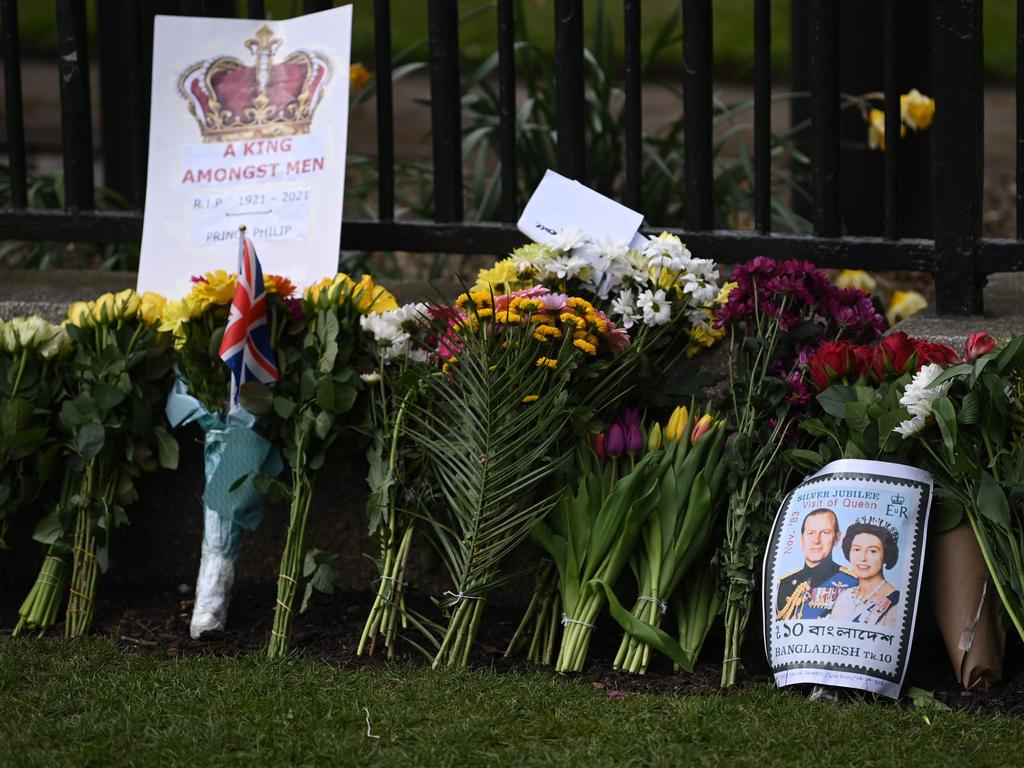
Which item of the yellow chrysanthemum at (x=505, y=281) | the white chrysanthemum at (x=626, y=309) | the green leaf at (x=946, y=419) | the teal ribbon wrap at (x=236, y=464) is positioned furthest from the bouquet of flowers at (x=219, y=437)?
the green leaf at (x=946, y=419)

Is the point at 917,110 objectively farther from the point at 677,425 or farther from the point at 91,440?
the point at 91,440

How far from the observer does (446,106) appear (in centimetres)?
337

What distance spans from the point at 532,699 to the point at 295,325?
37.1 inches

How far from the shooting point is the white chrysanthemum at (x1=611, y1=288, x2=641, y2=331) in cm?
281

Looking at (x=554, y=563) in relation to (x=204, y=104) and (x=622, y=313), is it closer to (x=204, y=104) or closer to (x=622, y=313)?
(x=622, y=313)

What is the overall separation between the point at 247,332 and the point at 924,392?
126 centimetres

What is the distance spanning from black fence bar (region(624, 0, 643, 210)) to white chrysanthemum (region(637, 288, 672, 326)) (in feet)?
1.69

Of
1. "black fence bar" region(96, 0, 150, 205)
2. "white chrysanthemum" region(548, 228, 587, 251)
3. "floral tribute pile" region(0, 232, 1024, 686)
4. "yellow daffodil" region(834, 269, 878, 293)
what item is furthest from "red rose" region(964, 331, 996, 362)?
"black fence bar" region(96, 0, 150, 205)

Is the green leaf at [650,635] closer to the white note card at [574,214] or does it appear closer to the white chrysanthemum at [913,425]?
the white chrysanthemum at [913,425]

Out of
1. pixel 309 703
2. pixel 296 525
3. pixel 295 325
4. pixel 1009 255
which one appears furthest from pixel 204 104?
pixel 1009 255

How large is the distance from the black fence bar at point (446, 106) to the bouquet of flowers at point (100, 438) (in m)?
0.80

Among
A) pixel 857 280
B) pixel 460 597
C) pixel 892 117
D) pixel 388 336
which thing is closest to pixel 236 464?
pixel 388 336

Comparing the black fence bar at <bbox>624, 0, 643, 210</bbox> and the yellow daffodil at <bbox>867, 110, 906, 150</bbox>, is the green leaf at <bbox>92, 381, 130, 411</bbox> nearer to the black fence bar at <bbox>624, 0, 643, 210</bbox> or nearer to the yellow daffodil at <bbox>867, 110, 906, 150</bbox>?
the black fence bar at <bbox>624, 0, 643, 210</bbox>

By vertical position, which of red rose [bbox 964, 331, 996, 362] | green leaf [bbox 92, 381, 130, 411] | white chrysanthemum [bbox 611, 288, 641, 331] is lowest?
green leaf [bbox 92, 381, 130, 411]
